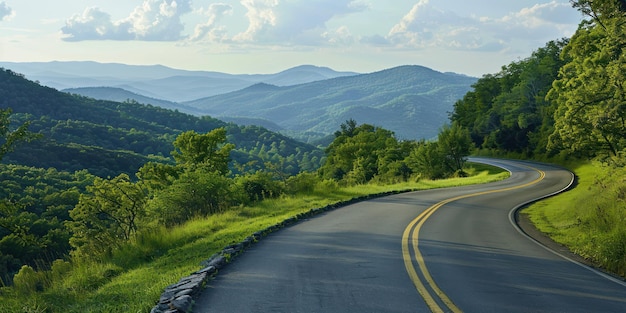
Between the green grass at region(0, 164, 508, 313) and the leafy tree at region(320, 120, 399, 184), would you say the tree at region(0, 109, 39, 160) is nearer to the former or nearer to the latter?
the green grass at region(0, 164, 508, 313)

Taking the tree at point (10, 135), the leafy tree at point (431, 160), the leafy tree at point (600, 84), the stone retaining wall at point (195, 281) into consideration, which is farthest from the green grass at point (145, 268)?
the leafy tree at point (431, 160)

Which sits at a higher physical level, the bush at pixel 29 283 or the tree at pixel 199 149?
the tree at pixel 199 149

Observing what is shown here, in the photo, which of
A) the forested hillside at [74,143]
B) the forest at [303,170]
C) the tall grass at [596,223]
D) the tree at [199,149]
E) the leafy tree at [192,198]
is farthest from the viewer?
the forested hillside at [74,143]

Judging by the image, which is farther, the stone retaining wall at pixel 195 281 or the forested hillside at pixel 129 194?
the forested hillside at pixel 129 194

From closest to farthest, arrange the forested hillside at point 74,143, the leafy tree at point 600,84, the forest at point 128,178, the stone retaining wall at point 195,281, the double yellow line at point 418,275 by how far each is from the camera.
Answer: the stone retaining wall at point 195,281, the double yellow line at point 418,275, the leafy tree at point 600,84, the forest at point 128,178, the forested hillside at point 74,143

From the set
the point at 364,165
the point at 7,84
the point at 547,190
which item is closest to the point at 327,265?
the point at 547,190

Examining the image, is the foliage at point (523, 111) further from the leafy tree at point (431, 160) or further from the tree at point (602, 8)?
the tree at point (602, 8)

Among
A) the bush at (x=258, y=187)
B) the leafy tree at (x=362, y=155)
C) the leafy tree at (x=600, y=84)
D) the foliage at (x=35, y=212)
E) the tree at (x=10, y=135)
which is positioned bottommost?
the foliage at (x=35, y=212)

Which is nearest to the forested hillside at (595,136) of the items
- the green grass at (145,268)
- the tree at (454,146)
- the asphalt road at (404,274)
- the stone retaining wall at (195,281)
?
the asphalt road at (404,274)

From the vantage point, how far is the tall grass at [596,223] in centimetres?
1192

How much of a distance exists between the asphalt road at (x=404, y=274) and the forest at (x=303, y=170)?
228 cm

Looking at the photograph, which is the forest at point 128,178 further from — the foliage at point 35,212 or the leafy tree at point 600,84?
the leafy tree at point 600,84

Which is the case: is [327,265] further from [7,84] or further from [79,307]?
[7,84]

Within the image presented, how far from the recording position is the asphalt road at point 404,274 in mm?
7898
